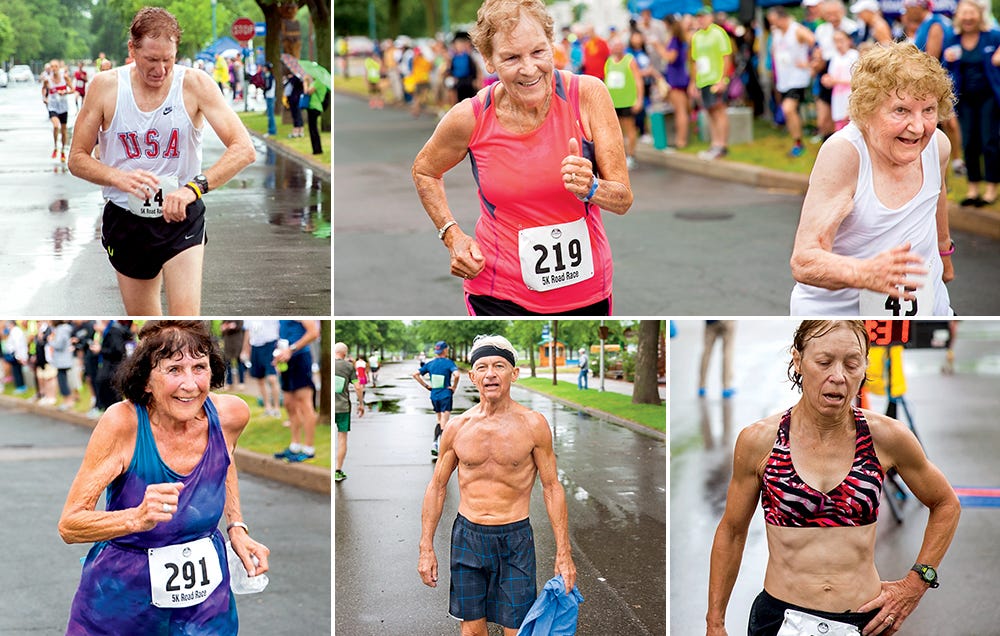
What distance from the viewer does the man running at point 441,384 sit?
487 centimetres

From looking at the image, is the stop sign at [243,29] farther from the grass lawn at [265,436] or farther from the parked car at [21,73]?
the grass lawn at [265,436]

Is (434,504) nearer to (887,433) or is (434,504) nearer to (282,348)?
(282,348)

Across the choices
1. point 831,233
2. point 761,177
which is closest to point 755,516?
point 831,233

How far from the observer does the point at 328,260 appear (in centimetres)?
530

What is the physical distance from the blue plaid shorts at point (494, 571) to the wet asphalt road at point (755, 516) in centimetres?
66

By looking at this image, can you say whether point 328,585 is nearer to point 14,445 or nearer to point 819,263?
point 819,263

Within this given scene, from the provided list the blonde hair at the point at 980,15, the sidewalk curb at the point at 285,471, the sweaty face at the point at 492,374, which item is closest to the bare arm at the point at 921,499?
the sweaty face at the point at 492,374

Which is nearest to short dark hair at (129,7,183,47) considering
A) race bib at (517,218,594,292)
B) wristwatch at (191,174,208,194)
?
wristwatch at (191,174,208,194)

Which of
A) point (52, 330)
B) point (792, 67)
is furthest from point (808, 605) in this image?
point (792, 67)

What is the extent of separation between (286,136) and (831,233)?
2281mm

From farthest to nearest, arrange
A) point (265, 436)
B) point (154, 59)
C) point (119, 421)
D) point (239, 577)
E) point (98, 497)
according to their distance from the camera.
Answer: point (265, 436) < point (154, 59) < point (239, 577) < point (119, 421) < point (98, 497)

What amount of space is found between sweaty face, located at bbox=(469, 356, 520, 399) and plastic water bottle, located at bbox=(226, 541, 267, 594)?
1052 millimetres

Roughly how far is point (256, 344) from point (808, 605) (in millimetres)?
3128

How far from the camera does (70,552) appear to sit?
7758mm
